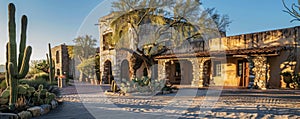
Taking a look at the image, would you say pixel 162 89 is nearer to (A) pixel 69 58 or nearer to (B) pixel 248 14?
(B) pixel 248 14

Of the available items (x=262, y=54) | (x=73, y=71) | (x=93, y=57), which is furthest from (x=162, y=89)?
(x=73, y=71)

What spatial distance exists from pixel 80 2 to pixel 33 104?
6.38 m

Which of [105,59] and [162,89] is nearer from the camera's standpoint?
[162,89]

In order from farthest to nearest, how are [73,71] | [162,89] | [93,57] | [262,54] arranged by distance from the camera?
1. [73,71]
2. [93,57]
3. [262,54]
4. [162,89]

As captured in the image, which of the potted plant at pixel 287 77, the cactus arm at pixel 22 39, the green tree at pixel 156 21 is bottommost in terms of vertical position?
the potted plant at pixel 287 77

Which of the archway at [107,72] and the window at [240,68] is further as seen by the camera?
the archway at [107,72]

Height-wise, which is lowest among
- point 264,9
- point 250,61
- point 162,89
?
point 162,89

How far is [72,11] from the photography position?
11.3 meters

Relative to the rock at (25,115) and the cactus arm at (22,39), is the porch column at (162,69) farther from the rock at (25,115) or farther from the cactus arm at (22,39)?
the rock at (25,115)

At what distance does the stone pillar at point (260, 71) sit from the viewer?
12.0 m

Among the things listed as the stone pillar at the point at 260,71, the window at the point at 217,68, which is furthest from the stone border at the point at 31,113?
the window at the point at 217,68

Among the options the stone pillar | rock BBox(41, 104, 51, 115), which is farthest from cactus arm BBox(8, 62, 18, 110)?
the stone pillar

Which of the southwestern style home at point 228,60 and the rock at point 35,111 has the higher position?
the southwestern style home at point 228,60

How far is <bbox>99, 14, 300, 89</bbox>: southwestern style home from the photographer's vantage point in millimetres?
11734
